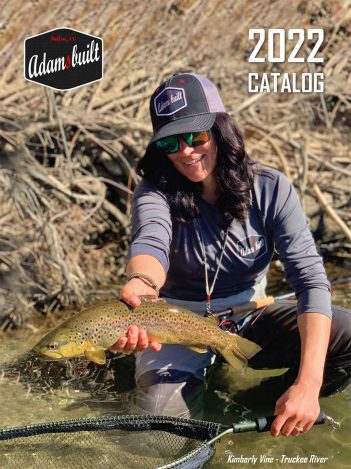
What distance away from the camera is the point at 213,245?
337 centimetres

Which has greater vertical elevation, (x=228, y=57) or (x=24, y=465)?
(x=228, y=57)

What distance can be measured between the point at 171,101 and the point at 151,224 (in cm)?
59

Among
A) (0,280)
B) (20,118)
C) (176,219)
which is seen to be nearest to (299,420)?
(176,219)

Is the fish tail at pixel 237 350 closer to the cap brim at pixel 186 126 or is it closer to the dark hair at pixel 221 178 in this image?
the dark hair at pixel 221 178

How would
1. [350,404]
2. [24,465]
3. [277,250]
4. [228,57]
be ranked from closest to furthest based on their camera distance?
[24,465] → [277,250] → [350,404] → [228,57]

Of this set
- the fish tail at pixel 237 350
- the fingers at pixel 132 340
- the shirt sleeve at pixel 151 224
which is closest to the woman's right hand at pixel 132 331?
the fingers at pixel 132 340

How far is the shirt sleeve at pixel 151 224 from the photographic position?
118 inches

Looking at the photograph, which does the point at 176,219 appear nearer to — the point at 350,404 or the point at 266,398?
the point at 266,398

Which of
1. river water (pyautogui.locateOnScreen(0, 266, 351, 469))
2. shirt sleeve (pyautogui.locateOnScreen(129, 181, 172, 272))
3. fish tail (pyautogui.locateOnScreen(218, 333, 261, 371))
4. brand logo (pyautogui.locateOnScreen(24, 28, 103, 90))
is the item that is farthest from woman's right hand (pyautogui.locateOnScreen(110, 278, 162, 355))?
brand logo (pyautogui.locateOnScreen(24, 28, 103, 90))

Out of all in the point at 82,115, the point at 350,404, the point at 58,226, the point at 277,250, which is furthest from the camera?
the point at 82,115

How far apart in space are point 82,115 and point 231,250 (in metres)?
2.74

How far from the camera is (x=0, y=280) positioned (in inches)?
190

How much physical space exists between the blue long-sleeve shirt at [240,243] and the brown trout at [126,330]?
0.26 metres

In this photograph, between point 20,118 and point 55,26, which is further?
point 55,26
